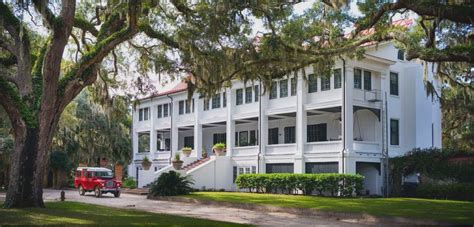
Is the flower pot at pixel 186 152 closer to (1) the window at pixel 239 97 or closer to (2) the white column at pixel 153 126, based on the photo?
(1) the window at pixel 239 97

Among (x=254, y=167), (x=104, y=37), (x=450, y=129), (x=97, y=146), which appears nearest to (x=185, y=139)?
(x=97, y=146)

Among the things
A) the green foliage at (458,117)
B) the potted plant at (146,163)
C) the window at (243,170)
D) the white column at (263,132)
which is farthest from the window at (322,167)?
the potted plant at (146,163)

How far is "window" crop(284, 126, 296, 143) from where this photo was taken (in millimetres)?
40594

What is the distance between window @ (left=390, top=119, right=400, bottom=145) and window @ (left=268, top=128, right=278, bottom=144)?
9.02m

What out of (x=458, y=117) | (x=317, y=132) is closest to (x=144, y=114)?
(x=317, y=132)

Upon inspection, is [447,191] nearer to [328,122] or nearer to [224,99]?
[328,122]

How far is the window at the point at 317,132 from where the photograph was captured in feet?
126

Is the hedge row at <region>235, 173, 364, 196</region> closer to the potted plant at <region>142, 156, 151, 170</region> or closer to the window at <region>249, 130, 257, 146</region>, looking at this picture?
the window at <region>249, 130, 257, 146</region>

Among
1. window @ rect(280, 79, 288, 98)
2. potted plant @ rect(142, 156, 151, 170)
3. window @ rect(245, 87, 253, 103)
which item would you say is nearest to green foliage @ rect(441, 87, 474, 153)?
window @ rect(280, 79, 288, 98)

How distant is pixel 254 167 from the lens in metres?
40.1

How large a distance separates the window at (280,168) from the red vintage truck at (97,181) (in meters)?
10.3

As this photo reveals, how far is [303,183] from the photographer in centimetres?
3344

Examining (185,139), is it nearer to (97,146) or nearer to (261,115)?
(97,146)

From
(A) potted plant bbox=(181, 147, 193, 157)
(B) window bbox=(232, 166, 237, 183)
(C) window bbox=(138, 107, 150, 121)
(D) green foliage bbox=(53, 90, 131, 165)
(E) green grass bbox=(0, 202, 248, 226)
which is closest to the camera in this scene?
(E) green grass bbox=(0, 202, 248, 226)
